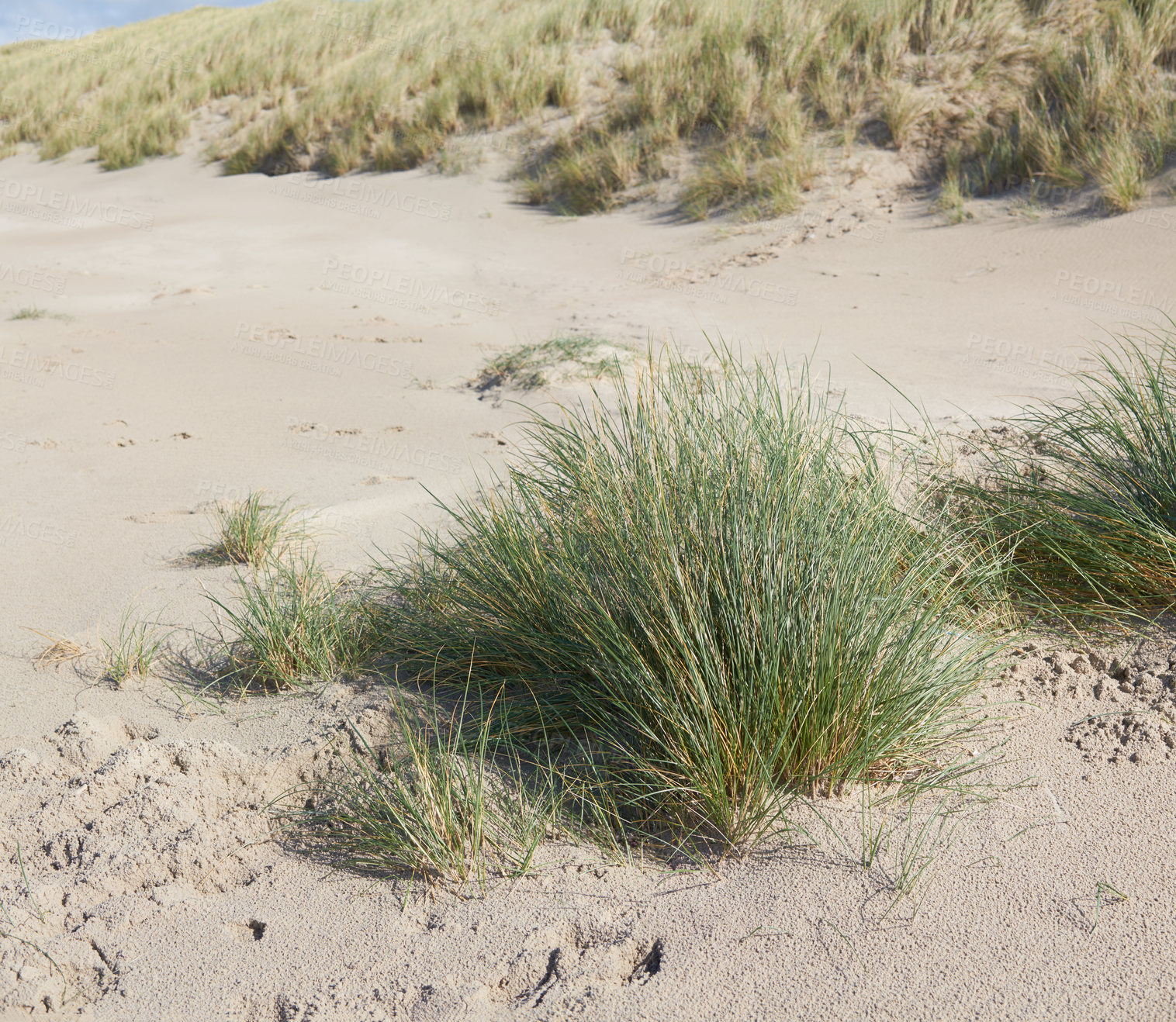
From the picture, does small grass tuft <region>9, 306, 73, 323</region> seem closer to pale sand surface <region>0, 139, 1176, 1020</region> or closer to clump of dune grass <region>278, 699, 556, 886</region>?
pale sand surface <region>0, 139, 1176, 1020</region>

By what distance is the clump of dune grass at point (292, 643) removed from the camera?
2.30m

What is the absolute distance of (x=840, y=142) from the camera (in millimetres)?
8438

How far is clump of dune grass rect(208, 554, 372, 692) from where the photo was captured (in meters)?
2.30

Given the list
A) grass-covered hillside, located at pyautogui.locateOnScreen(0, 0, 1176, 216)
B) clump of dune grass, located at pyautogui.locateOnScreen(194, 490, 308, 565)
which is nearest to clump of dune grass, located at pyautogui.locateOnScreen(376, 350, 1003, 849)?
clump of dune grass, located at pyautogui.locateOnScreen(194, 490, 308, 565)

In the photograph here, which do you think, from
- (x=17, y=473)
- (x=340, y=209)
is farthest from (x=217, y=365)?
(x=340, y=209)

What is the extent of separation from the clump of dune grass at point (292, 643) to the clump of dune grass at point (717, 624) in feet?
0.58

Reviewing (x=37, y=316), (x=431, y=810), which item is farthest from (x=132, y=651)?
(x=37, y=316)

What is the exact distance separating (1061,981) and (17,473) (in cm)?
410

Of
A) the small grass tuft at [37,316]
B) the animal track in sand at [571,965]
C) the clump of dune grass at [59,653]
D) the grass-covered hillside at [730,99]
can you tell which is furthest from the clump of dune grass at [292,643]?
the grass-covered hillside at [730,99]

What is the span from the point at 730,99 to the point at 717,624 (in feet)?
27.5

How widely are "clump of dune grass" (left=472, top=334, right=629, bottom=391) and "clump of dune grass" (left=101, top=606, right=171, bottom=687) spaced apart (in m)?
2.48

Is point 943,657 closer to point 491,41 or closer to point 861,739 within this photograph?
point 861,739

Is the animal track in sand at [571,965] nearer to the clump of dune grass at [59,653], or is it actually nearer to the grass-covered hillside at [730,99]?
the clump of dune grass at [59,653]

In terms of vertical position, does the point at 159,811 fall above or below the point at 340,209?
below
